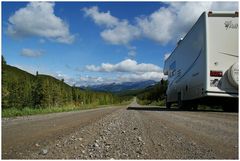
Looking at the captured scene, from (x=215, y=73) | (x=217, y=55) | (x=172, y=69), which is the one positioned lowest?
(x=215, y=73)

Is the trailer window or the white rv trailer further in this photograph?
the trailer window

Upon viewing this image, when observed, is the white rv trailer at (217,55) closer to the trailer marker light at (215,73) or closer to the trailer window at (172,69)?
the trailer marker light at (215,73)

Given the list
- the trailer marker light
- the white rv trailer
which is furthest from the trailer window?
the trailer marker light

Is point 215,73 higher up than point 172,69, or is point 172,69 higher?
point 172,69

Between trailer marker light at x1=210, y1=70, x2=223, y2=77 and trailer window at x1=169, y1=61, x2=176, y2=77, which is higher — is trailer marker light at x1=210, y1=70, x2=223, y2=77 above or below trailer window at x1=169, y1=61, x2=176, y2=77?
below

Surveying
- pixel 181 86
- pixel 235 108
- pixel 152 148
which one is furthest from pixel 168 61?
pixel 152 148

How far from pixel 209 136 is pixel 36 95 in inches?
2211

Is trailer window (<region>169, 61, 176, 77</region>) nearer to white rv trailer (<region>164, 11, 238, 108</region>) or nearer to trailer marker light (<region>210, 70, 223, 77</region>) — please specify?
white rv trailer (<region>164, 11, 238, 108</region>)

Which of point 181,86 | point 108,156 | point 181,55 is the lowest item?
point 108,156

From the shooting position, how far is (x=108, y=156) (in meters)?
5.23

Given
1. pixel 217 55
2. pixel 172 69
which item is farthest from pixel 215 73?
pixel 172 69

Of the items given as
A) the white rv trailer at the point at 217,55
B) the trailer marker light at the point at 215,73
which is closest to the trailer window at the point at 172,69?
the white rv trailer at the point at 217,55

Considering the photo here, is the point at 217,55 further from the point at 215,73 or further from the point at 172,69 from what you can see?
the point at 172,69

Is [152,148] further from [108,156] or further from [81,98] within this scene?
[81,98]
